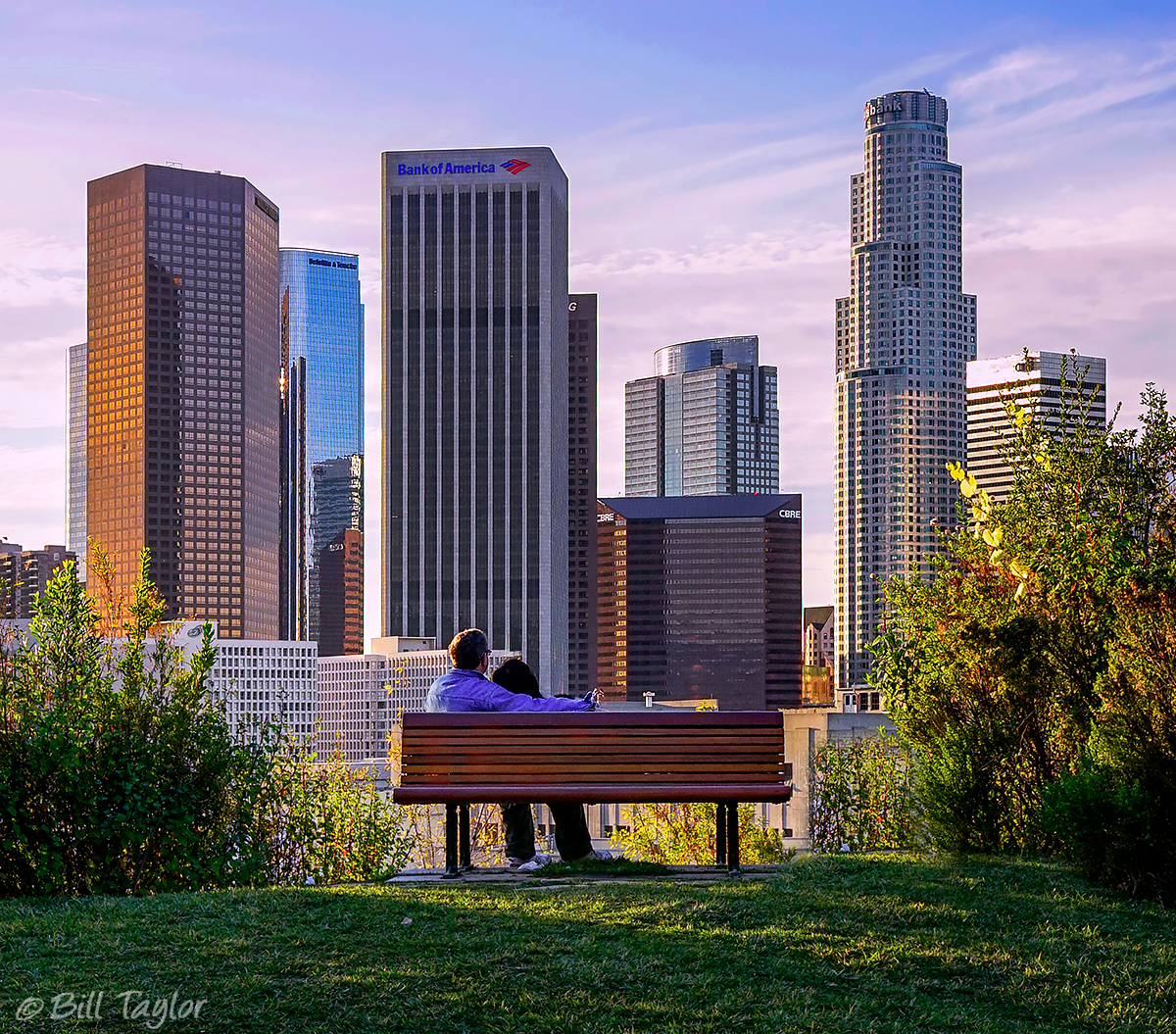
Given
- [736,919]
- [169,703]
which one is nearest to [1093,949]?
[736,919]

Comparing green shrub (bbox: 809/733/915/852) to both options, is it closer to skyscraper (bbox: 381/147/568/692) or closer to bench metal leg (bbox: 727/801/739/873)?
bench metal leg (bbox: 727/801/739/873)

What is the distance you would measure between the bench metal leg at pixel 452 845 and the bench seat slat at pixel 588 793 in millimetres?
342

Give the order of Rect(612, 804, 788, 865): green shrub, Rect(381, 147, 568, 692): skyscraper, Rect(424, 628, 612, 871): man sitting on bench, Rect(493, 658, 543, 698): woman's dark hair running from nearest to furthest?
Rect(424, 628, 612, 871): man sitting on bench
Rect(493, 658, 543, 698): woman's dark hair
Rect(612, 804, 788, 865): green shrub
Rect(381, 147, 568, 692): skyscraper

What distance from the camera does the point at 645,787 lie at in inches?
322

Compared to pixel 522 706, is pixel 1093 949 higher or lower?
lower

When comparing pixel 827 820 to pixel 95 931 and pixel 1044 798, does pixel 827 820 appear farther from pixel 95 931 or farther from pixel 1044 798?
pixel 95 931

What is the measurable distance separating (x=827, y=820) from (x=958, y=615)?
2.31 metres

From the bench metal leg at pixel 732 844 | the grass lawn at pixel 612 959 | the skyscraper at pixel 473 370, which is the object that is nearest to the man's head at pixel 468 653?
the bench metal leg at pixel 732 844

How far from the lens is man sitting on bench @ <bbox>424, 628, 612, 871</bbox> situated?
29.7ft

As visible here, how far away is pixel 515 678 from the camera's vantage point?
9961mm

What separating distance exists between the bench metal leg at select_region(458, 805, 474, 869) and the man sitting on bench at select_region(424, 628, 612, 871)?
30cm

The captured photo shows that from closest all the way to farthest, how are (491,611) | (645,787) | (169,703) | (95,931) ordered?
(95,931), (645,787), (169,703), (491,611)

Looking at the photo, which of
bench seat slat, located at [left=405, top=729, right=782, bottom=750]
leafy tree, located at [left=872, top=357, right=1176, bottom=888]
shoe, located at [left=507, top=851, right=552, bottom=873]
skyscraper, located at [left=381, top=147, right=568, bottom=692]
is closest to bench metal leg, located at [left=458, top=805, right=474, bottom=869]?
shoe, located at [left=507, top=851, right=552, bottom=873]

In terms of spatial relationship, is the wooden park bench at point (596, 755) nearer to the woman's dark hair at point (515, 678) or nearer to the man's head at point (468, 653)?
the man's head at point (468, 653)
